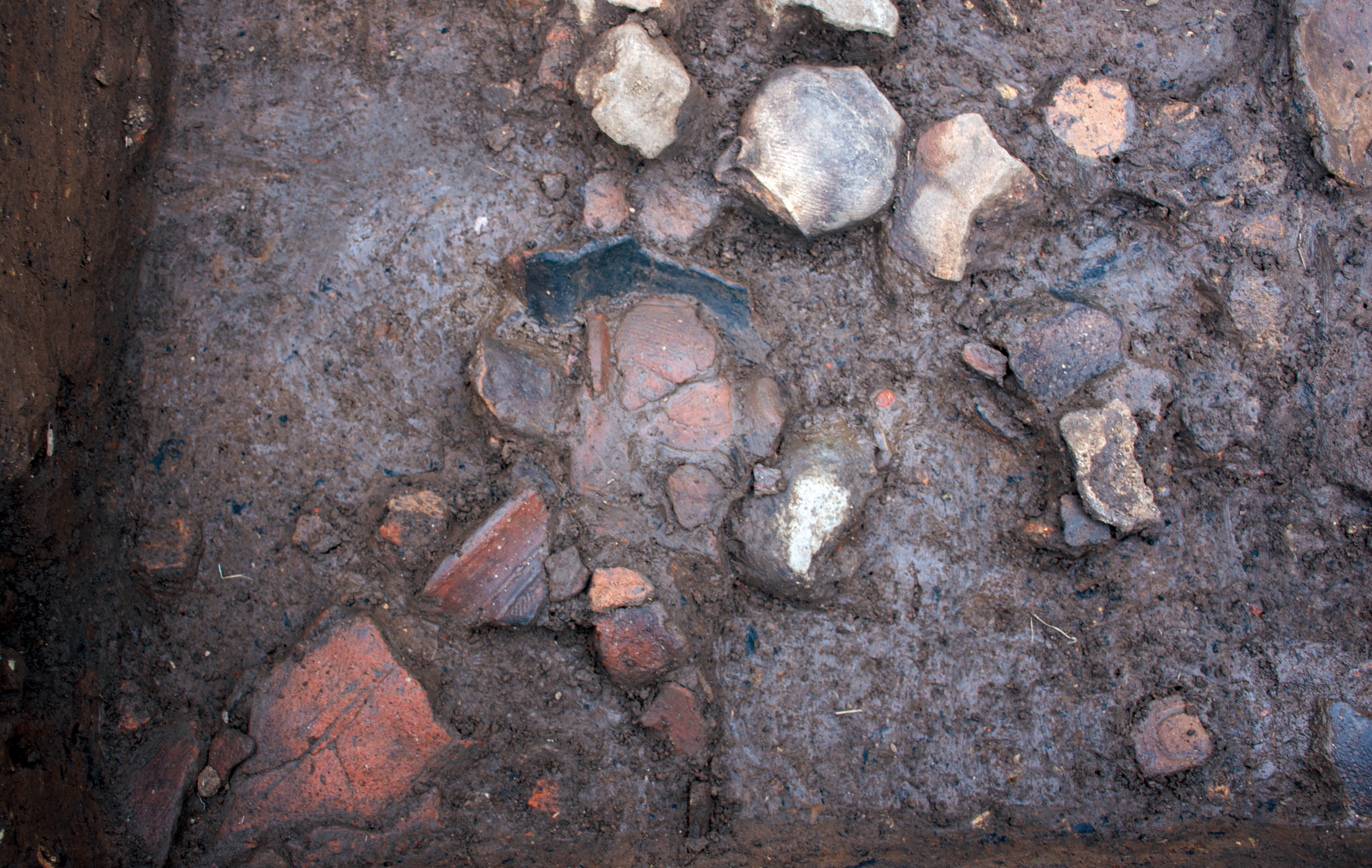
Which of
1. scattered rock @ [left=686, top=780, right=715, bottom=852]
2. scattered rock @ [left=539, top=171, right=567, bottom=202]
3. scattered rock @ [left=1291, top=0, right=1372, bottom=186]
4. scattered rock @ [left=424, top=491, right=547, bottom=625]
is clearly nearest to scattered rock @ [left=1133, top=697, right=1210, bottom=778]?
scattered rock @ [left=686, top=780, right=715, bottom=852]

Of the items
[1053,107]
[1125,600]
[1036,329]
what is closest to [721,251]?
[1036,329]

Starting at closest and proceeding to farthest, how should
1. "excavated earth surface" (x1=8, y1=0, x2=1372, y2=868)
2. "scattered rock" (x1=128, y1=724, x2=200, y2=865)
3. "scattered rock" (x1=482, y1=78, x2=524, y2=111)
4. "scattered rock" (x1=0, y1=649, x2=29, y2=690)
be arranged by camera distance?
1. "scattered rock" (x1=0, y1=649, x2=29, y2=690)
2. "scattered rock" (x1=128, y1=724, x2=200, y2=865)
3. "excavated earth surface" (x1=8, y1=0, x2=1372, y2=868)
4. "scattered rock" (x1=482, y1=78, x2=524, y2=111)

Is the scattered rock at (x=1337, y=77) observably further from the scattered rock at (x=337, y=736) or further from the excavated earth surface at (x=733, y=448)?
the scattered rock at (x=337, y=736)

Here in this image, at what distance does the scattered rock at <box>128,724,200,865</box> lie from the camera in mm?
1894

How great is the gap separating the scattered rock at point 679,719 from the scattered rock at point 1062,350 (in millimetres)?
1260

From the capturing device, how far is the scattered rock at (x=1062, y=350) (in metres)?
2.02

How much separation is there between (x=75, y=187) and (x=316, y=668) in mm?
1356

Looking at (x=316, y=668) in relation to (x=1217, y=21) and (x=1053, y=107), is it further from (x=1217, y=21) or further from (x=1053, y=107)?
(x=1217, y=21)

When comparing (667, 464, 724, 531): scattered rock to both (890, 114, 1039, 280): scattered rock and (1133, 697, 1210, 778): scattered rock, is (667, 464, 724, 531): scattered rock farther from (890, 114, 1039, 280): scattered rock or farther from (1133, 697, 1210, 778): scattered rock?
(1133, 697, 1210, 778): scattered rock

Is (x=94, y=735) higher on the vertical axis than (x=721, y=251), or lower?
lower

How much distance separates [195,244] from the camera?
2.05 meters

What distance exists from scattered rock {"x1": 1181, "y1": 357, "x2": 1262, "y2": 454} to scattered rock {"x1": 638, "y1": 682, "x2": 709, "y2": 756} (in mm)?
1584

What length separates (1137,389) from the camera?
2041 millimetres

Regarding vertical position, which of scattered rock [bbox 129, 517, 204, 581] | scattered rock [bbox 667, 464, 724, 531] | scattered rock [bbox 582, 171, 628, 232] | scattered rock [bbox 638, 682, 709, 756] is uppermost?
scattered rock [bbox 582, 171, 628, 232]
